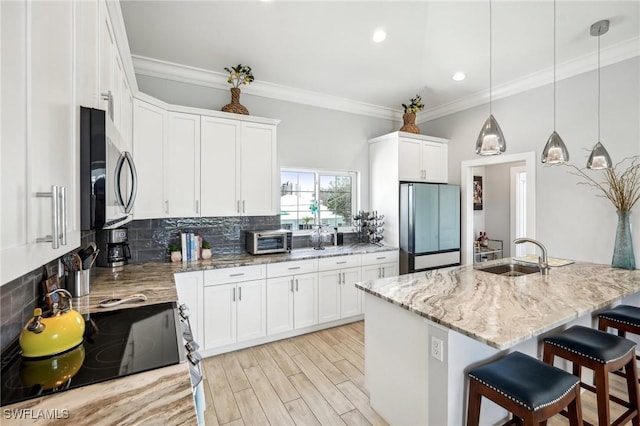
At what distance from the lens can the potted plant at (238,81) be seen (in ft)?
10.5

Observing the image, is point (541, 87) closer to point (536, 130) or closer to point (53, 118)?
point (536, 130)

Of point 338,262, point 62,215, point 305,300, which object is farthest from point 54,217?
point 338,262

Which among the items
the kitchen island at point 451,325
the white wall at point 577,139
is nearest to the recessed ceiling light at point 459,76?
the white wall at point 577,139

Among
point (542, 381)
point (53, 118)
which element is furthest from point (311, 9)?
point (542, 381)

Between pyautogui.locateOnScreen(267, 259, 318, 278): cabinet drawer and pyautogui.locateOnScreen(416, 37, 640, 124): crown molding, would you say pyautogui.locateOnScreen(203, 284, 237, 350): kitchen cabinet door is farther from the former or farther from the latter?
pyautogui.locateOnScreen(416, 37, 640, 124): crown molding

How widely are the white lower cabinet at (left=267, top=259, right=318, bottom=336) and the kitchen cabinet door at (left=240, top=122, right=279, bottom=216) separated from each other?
72cm

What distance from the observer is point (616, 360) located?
1744 millimetres

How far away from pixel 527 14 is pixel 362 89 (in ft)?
6.12

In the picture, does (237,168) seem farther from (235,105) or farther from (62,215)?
(62,215)

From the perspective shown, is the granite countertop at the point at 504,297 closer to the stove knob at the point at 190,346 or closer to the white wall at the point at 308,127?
the stove knob at the point at 190,346

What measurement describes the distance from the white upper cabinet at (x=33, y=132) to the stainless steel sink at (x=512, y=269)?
116 inches

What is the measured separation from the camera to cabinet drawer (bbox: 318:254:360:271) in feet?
11.4

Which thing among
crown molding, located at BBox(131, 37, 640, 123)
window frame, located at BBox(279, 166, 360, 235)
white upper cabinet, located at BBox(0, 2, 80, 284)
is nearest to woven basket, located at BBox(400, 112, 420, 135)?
crown molding, located at BBox(131, 37, 640, 123)

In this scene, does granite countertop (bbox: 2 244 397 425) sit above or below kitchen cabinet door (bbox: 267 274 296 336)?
above
